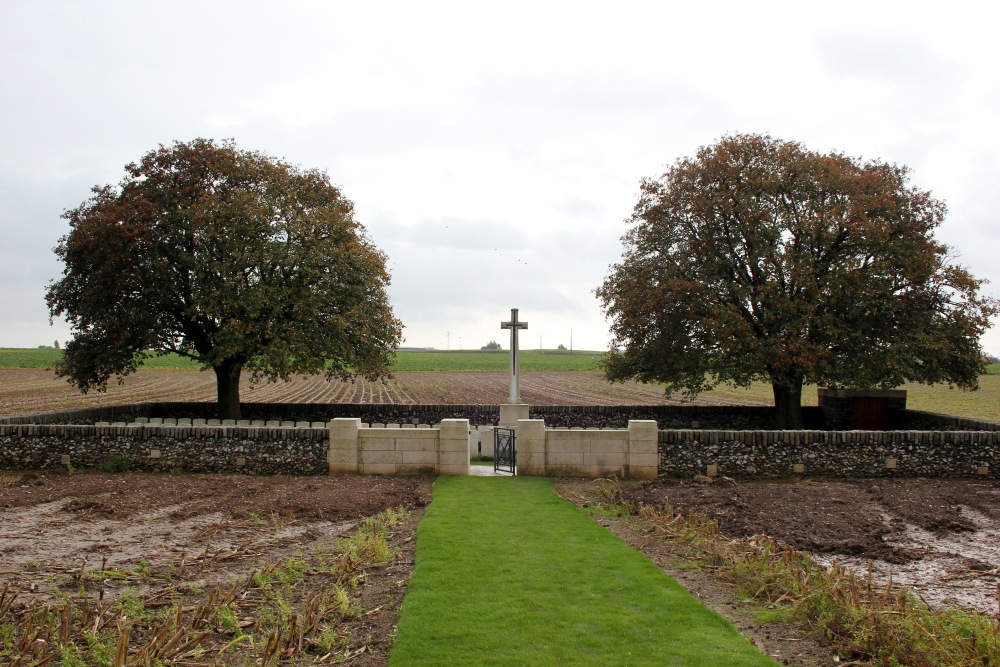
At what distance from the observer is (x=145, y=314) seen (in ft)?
65.4

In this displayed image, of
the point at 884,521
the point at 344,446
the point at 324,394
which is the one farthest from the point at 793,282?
the point at 324,394

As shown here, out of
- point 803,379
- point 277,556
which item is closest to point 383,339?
point 803,379

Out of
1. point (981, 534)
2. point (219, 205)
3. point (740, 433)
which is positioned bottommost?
point (981, 534)

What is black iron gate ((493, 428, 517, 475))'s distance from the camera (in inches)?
606

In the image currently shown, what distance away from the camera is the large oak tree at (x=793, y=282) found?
19016mm

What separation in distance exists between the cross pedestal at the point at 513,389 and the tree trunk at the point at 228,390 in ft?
26.1

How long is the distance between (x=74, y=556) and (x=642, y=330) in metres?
16.0

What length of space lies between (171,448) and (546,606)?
11.2m

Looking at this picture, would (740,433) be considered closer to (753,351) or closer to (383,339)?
(753,351)

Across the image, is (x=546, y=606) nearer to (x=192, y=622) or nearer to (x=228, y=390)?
(x=192, y=622)

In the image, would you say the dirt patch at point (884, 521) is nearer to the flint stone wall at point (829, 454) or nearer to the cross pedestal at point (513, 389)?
the flint stone wall at point (829, 454)

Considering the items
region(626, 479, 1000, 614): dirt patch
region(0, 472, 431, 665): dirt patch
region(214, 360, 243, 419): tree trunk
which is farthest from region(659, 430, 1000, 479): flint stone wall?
region(214, 360, 243, 419): tree trunk

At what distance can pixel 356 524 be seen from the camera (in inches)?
425

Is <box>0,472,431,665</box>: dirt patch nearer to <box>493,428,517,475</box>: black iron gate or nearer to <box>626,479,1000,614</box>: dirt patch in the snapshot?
Answer: <box>493,428,517,475</box>: black iron gate
